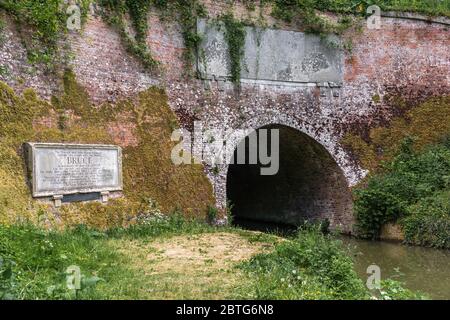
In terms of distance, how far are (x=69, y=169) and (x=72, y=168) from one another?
84 millimetres

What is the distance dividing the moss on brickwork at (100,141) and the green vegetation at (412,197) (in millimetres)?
4660

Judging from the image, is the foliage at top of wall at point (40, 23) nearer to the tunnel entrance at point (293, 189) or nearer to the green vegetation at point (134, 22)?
the green vegetation at point (134, 22)

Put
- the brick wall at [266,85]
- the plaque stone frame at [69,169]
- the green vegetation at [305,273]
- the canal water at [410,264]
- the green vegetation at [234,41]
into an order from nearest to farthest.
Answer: the green vegetation at [305,273] → the canal water at [410,264] → the plaque stone frame at [69,169] → the brick wall at [266,85] → the green vegetation at [234,41]

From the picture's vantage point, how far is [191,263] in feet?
26.8

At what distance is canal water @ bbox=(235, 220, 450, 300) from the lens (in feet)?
28.0

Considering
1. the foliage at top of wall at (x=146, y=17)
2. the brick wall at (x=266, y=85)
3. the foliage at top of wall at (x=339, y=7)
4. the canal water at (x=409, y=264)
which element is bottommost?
the canal water at (x=409, y=264)

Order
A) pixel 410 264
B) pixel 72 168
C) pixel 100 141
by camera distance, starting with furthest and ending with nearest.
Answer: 1. pixel 100 141
2. pixel 72 168
3. pixel 410 264

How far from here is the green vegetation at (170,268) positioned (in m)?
5.96

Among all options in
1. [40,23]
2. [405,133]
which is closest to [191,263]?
[40,23]

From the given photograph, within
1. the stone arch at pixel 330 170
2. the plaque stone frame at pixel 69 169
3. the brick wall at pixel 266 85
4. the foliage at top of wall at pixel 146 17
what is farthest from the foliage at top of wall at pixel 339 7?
the plaque stone frame at pixel 69 169

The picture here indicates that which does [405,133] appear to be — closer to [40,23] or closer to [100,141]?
[100,141]

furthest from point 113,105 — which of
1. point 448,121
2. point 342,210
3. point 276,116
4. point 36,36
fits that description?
point 448,121

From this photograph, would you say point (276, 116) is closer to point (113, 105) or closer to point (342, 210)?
point (342, 210)

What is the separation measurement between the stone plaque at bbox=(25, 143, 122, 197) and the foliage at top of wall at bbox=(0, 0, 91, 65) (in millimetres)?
1967
